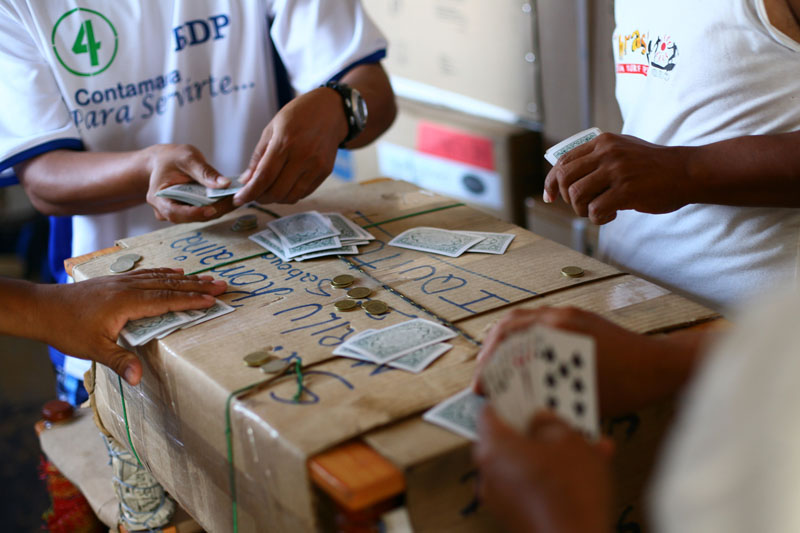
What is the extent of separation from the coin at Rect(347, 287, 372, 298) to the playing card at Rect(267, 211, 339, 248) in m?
0.24

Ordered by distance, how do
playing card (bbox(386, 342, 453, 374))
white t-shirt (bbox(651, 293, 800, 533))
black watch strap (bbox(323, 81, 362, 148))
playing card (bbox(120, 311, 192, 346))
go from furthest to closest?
black watch strap (bbox(323, 81, 362, 148)) < playing card (bbox(120, 311, 192, 346)) < playing card (bbox(386, 342, 453, 374)) < white t-shirt (bbox(651, 293, 800, 533))

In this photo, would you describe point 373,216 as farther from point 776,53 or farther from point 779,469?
point 779,469

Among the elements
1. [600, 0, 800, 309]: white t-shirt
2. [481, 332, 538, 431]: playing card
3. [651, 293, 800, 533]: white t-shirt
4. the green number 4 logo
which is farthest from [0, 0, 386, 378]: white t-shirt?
A: [651, 293, 800, 533]: white t-shirt

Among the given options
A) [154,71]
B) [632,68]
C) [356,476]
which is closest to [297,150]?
[154,71]

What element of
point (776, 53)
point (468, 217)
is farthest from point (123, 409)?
point (776, 53)

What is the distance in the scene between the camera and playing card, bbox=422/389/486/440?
Result: 0.90 m

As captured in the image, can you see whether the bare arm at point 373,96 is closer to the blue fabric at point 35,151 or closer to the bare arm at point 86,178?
the bare arm at point 86,178

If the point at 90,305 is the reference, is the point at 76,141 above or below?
above

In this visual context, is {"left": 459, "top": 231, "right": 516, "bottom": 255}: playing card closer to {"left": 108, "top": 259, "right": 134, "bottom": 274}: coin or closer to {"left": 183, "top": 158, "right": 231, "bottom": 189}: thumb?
{"left": 183, "top": 158, "right": 231, "bottom": 189}: thumb

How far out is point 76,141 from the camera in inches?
70.4

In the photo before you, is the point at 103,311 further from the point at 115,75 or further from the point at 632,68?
the point at 632,68

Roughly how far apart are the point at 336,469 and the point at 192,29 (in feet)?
4.44

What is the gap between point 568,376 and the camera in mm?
804

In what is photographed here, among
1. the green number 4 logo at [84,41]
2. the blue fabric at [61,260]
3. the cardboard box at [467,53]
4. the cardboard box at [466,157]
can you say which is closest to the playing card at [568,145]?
the green number 4 logo at [84,41]
